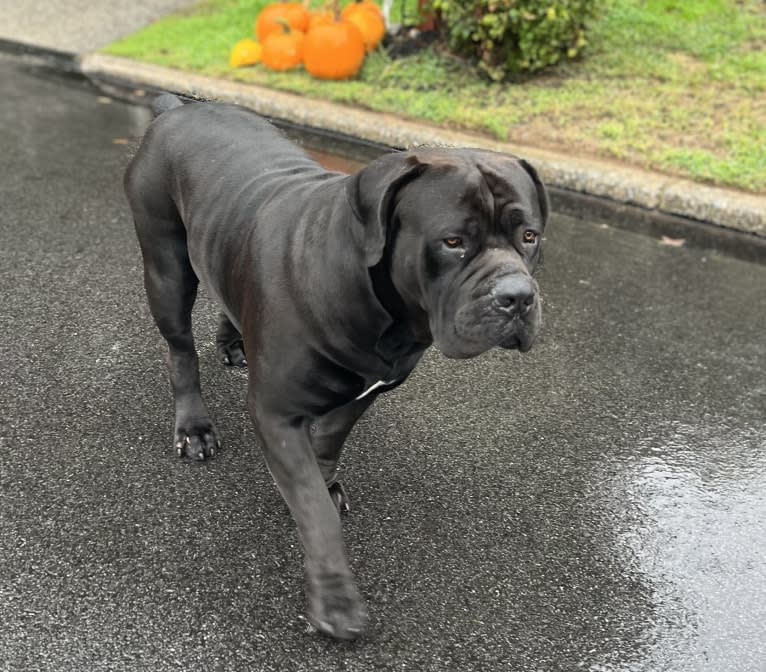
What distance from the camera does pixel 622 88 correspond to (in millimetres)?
7891

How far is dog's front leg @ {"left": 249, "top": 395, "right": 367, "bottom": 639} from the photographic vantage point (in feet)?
8.79

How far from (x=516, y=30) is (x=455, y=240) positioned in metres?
5.68

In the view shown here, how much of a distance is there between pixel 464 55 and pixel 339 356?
624 centimetres

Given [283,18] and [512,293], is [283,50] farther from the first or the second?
[512,293]

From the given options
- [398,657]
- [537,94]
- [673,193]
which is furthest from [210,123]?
[537,94]

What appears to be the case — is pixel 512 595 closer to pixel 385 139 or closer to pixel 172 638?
pixel 172 638

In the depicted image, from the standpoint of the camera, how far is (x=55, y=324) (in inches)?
178

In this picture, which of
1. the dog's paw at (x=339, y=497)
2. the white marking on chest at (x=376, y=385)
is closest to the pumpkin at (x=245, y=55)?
the dog's paw at (x=339, y=497)

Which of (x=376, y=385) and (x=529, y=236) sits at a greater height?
(x=529, y=236)

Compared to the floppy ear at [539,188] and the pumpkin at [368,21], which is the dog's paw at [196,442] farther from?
the pumpkin at [368,21]

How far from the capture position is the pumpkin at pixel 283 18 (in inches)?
341

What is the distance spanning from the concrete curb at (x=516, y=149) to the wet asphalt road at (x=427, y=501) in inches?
47.3

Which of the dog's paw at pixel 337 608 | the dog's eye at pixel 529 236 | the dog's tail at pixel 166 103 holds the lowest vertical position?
the dog's paw at pixel 337 608

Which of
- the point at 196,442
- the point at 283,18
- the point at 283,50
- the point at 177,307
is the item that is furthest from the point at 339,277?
the point at 283,18
